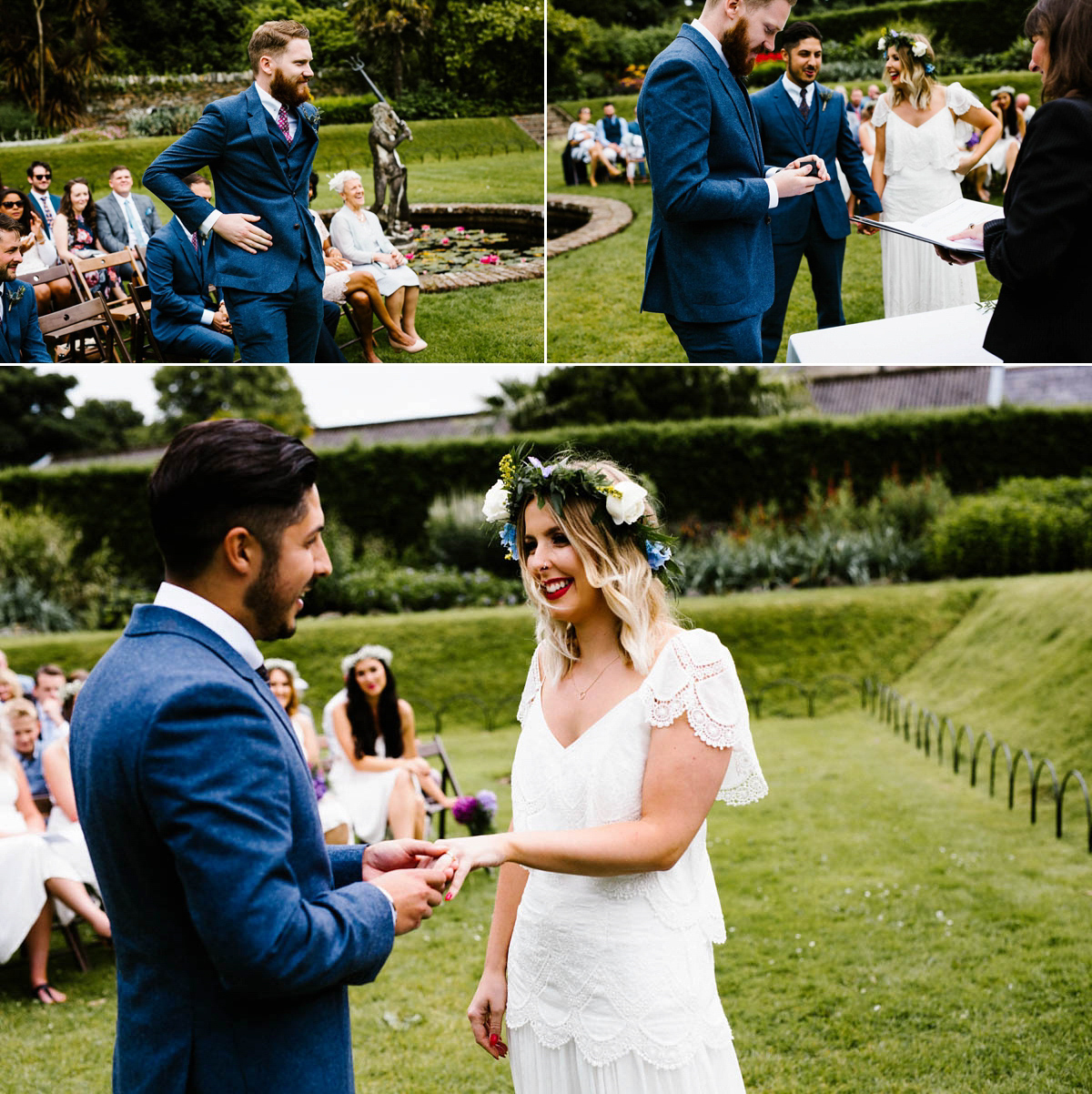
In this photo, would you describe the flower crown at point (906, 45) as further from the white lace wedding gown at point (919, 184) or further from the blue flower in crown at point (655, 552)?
the blue flower in crown at point (655, 552)

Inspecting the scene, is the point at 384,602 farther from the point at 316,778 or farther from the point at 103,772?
the point at 103,772

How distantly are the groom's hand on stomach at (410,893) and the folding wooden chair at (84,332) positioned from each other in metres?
7.02

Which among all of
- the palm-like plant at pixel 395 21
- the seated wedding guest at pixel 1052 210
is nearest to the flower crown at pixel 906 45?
the palm-like plant at pixel 395 21

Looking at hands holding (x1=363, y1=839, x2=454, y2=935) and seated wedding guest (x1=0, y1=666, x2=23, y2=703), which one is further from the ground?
hands holding (x1=363, y1=839, x2=454, y2=935)

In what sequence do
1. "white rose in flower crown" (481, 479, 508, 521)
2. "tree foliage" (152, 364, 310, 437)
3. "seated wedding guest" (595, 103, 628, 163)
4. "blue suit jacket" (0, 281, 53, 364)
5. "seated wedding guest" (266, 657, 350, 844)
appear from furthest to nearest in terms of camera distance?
"tree foliage" (152, 364, 310, 437)
"blue suit jacket" (0, 281, 53, 364)
"seated wedding guest" (595, 103, 628, 163)
"seated wedding guest" (266, 657, 350, 844)
"white rose in flower crown" (481, 479, 508, 521)

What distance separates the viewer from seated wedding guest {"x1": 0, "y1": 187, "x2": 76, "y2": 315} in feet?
26.1

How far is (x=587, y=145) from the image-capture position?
7.84m

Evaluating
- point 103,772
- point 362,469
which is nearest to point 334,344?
point 103,772

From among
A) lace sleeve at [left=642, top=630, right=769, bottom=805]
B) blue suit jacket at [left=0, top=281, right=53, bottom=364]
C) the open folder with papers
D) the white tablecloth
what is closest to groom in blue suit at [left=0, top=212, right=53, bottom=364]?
blue suit jacket at [left=0, top=281, right=53, bottom=364]

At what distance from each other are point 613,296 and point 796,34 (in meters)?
2.04

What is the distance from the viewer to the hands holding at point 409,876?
192 cm

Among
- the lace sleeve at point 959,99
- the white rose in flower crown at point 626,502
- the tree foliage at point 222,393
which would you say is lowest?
the tree foliage at point 222,393

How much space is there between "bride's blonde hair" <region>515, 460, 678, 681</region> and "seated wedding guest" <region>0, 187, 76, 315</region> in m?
6.61

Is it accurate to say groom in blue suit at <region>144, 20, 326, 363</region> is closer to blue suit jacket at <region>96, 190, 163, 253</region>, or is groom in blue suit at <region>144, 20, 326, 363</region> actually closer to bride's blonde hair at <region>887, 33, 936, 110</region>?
blue suit jacket at <region>96, 190, 163, 253</region>
